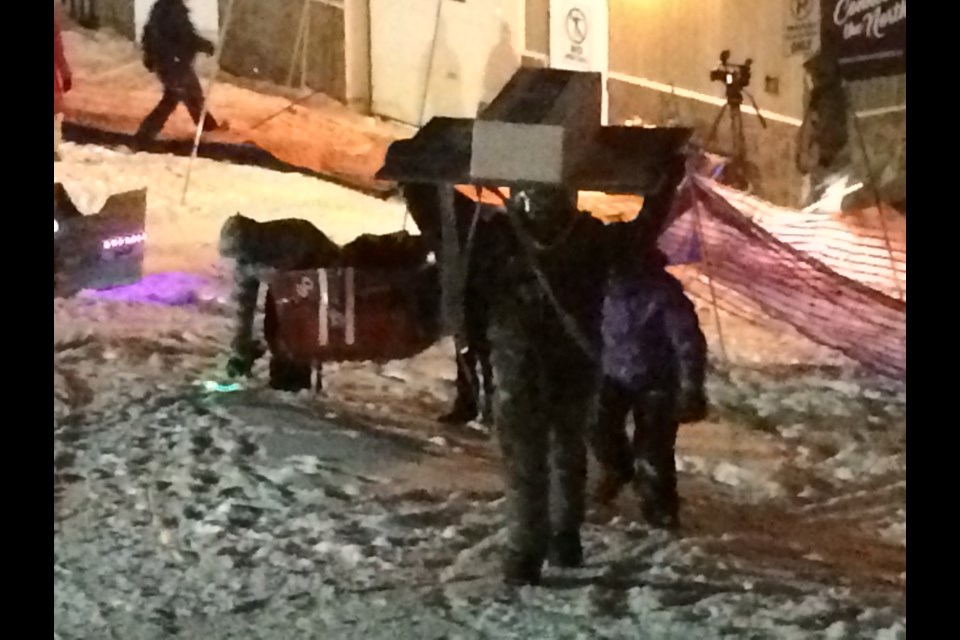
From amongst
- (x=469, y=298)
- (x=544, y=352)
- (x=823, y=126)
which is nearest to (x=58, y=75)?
(x=469, y=298)

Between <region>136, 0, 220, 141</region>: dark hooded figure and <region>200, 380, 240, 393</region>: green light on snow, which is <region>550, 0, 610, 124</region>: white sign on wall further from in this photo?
<region>200, 380, 240, 393</region>: green light on snow

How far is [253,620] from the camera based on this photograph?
51.4 inches

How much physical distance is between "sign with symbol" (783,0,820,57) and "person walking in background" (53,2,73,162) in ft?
2.69

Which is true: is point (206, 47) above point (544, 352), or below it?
above

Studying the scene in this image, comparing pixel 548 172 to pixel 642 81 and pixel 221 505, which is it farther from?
pixel 221 505

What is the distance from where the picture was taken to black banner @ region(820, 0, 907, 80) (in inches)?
45.6

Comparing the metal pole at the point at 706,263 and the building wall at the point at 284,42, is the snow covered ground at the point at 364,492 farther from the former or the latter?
the building wall at the point at 284,42

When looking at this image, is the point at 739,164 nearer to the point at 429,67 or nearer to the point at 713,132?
the point at 713,132

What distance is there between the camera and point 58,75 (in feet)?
4.34

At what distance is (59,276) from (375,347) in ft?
1.31

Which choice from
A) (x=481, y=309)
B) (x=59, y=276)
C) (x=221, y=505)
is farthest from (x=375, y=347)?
(x=59, y=276)

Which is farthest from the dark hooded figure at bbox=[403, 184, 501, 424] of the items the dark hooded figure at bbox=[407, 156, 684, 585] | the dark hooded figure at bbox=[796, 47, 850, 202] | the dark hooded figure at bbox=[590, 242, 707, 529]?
the dark hooded figure at bbox=[796, 47, 850, 202]

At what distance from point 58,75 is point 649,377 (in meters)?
0.78

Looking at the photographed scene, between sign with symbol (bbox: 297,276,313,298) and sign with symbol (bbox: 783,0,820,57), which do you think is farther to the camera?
sign with symbol (bbox: 297,276,313,298)
